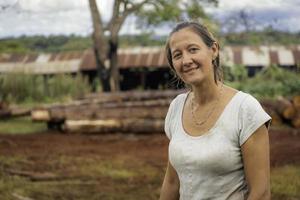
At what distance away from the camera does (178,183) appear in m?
2.69

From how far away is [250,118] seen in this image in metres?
2.23

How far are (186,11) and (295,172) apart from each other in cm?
1369

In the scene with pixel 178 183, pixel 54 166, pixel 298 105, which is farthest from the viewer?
pixel 298 105

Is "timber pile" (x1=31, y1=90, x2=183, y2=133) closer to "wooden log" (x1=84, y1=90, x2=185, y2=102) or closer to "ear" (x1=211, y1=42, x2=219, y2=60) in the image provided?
"wooden log" (x1=84, y1=90, x2=185, y2=102)

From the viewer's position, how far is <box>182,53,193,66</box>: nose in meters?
2.39

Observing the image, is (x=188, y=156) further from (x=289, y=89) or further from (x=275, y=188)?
(x=289, y=89)

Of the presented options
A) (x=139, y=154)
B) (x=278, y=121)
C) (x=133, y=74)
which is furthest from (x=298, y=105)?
(x=133, y=74)

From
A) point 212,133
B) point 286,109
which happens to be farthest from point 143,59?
point 212,133

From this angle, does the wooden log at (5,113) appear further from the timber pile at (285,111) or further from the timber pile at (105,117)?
the timber pile at (285,111)

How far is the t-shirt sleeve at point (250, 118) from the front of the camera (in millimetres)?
2216

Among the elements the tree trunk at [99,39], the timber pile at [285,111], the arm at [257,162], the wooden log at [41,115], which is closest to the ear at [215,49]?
the arm at [257,162]

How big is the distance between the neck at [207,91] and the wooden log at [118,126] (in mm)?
9515

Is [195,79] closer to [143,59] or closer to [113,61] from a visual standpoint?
[113,61]

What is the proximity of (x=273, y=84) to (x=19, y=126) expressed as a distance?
29.9ft
